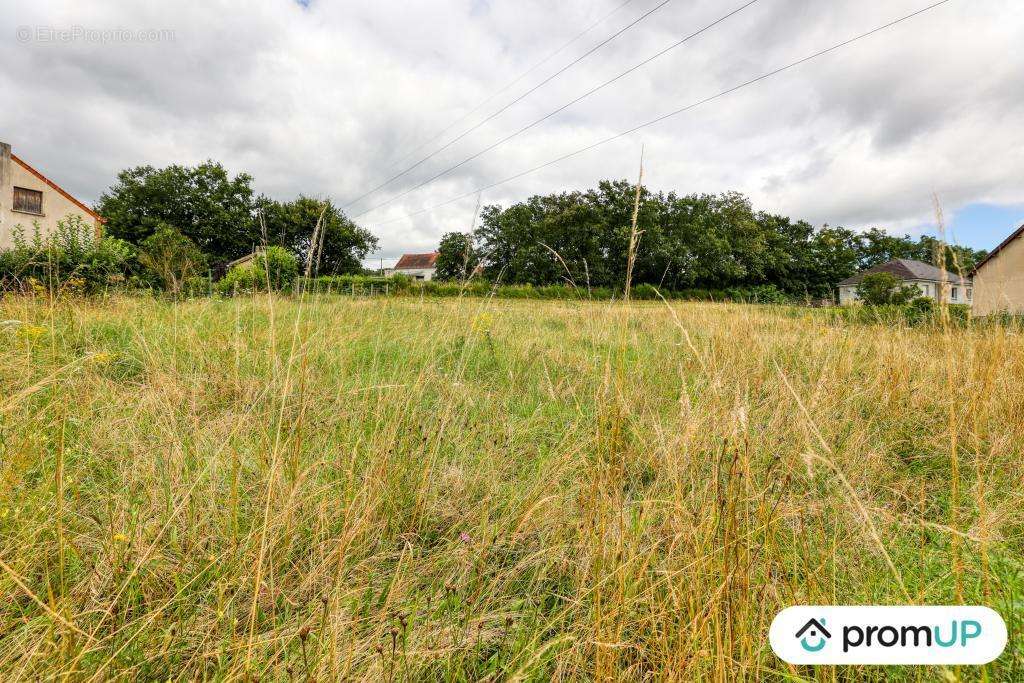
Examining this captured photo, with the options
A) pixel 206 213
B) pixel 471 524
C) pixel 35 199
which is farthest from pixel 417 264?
pixel 471 524

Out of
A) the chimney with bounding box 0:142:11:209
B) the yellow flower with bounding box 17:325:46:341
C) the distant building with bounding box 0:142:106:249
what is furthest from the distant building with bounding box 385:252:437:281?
the yellow flower with bounding box 17:325:46:341

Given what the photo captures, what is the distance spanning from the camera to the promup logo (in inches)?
33.1

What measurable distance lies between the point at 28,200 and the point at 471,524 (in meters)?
38.6

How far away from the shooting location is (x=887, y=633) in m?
0.86

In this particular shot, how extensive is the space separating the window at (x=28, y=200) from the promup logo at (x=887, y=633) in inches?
1520

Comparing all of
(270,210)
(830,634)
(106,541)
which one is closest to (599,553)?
(830,634)

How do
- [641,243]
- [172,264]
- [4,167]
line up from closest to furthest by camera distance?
1. [4,167]
2. [172,264]
3. [641,243]

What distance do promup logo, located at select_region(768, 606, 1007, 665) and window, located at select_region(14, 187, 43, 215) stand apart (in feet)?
127

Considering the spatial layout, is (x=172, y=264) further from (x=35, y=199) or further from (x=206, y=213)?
(x=206, y=213)

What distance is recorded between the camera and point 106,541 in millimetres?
1151

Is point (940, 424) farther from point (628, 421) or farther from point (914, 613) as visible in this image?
point (914, 613)

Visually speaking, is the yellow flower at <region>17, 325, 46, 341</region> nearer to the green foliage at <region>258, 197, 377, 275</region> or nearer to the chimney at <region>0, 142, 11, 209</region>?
the chimney at <region>0, 142, 11, 209</region>

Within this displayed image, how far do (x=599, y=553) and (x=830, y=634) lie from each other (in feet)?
1.58

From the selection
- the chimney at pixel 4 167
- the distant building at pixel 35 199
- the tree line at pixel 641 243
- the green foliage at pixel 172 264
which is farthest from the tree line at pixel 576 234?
the chimney at pixel 4 167
